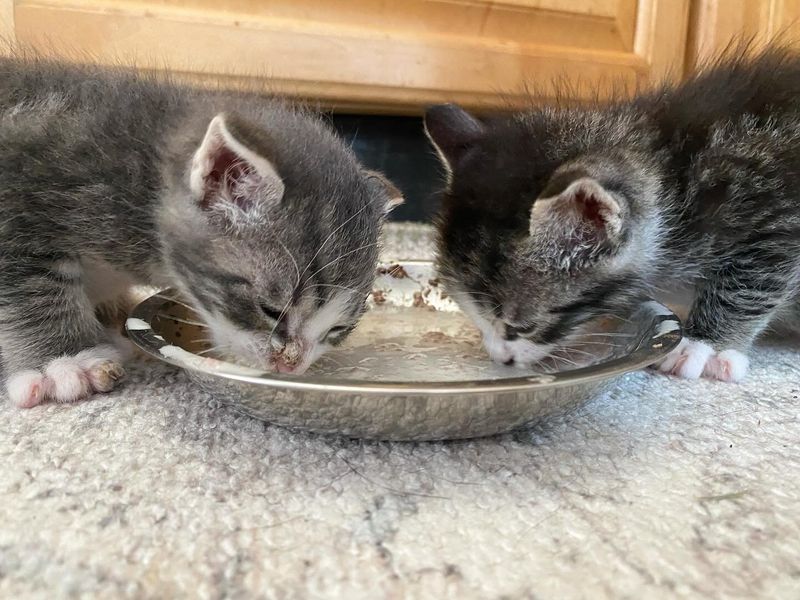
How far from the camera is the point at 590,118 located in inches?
56.6

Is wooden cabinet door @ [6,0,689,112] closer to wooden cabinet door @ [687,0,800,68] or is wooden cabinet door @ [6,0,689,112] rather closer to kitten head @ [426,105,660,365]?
wooden cabinet door @ [687,0,800,68]

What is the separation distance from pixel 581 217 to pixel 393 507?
605 mm

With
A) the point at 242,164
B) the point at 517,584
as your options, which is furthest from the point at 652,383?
the point at 242,164

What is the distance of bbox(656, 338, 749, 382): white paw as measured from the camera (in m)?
1.39

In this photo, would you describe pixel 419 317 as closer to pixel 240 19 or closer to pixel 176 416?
pixel 176 416

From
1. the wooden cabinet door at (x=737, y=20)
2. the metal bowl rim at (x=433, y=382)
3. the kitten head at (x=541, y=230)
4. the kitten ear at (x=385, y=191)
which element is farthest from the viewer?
the wooden cabinet door at (x=737, y=20)

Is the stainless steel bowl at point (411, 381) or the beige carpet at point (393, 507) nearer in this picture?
the beige carpet at point (393, 507)

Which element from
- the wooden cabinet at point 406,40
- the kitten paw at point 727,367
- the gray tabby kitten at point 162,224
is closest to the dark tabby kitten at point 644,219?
the kitten paw at point 727,367

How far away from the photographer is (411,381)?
0.97m

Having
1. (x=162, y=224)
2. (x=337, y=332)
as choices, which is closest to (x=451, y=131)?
(x=337, y=332)

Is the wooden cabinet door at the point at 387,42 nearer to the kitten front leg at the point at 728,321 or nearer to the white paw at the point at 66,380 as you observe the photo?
the kitten front leg at the point at 728,321

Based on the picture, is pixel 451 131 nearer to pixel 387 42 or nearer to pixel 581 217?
pixel 581 217

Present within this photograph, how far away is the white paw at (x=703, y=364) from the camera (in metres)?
1.39

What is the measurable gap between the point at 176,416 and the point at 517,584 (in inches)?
25.3
